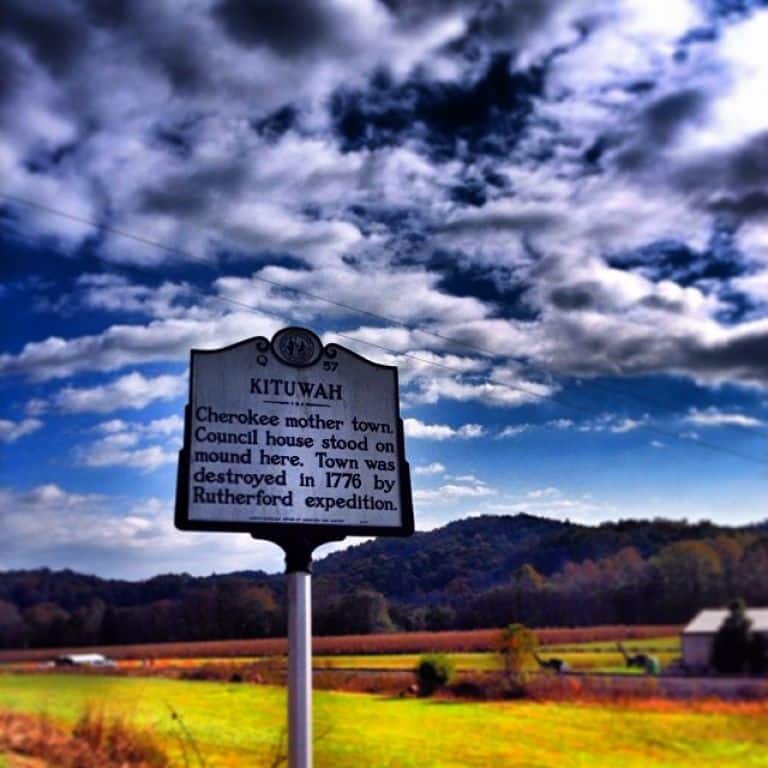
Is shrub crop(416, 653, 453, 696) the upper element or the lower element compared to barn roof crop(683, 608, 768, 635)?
lower

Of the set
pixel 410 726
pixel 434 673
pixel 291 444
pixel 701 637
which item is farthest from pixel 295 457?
pixel 701 637

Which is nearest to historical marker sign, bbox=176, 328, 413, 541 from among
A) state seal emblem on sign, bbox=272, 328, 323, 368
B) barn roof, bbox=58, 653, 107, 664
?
state seal emblem on sign, bbox=272, 328, 323, 368

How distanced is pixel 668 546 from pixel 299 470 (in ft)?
7.18

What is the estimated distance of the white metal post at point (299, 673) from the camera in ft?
17.4

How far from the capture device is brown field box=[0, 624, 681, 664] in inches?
244

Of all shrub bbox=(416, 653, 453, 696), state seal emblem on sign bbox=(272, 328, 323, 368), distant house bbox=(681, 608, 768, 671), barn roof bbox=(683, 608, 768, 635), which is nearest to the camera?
barn roof bbox=(683, 608, 768, 635)

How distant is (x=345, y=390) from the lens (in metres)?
5.90

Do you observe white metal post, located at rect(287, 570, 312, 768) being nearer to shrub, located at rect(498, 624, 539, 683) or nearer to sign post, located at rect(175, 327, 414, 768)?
sign post, located at rect(175, 327, 414, 768)

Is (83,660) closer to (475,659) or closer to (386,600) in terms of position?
(386,600)

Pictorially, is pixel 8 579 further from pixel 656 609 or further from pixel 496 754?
pixel 656 609

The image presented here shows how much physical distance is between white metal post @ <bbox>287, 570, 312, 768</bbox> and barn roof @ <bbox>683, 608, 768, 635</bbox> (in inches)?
83.3

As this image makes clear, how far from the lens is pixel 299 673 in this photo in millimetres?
5434

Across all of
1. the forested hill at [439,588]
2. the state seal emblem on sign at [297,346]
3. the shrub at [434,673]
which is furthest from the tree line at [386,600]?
the state seal emblem on sign at [297,346]

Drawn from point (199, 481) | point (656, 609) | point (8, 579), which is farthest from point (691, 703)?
point (8, 579)
